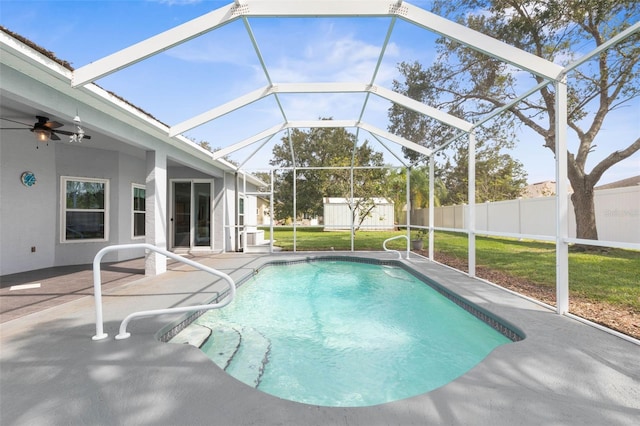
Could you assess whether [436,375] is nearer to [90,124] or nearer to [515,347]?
[515,347]

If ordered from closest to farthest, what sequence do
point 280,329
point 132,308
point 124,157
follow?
point 132,308 → point 280,329 → point 124,157

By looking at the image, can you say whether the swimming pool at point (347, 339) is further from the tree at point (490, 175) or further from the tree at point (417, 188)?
the tree at point (417, 188)

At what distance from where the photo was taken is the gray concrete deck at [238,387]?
69.4 inches

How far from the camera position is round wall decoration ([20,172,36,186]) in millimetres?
6164

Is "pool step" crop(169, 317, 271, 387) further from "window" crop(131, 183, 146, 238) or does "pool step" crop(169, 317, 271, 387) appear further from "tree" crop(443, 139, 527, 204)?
"tree" crop(443, 139, 527, 204)

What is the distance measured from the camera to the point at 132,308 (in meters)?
3.85

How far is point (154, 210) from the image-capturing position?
19.9ft

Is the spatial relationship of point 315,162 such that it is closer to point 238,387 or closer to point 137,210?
point 137,210

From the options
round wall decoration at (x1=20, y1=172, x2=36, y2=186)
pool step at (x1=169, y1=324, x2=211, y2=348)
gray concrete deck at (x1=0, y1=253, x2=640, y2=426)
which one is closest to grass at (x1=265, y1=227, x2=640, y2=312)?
gray concrete deck at (x1=0, y1=253, x2=640, y2=426)


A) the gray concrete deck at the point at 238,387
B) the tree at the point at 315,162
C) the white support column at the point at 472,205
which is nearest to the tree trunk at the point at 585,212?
the white support column at the point at 472,205

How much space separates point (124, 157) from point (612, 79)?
10.7m

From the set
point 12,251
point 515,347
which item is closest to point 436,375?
point 515,347

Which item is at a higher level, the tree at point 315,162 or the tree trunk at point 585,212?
the tree at point 315,162

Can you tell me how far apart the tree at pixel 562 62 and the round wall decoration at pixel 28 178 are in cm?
923
